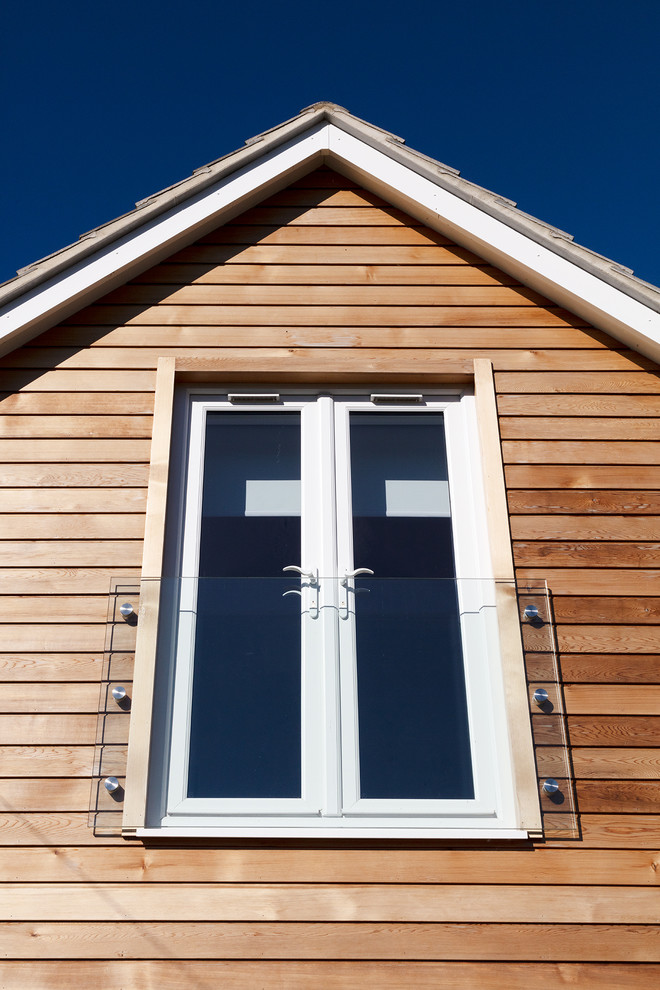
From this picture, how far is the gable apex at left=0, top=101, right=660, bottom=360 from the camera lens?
163 inches

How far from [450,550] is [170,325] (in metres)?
1.76

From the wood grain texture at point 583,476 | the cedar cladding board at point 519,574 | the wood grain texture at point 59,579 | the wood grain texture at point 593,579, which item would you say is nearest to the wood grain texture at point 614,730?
the cedar cladding board at point 519,574

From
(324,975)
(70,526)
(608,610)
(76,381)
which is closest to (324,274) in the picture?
(76,381)

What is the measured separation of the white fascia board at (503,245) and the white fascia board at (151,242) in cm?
27

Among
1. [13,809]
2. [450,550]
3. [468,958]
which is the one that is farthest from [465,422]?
[13,809]

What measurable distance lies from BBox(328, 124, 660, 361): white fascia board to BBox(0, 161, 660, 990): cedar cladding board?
0.32ft

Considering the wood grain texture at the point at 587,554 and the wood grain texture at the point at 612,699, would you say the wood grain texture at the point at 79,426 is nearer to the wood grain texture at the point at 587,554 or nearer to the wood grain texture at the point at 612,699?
the wood grain texture at the point at 587,554

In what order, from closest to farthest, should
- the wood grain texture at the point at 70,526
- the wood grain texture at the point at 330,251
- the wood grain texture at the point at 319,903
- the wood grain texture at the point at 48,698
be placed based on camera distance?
the wood grain texture at the point at 319,903 < the wood grain texture at the point at 48,698 < the wood grain texture at the point at 70,526 < the wood grain texture at the point at 330,251

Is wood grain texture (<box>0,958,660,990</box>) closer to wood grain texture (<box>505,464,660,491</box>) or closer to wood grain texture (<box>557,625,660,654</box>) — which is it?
wood grain texture (<box>557,625,660,654</box>)

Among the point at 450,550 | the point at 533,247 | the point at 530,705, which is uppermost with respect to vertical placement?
the point at 533,247

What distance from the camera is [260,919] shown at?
3.09 metres

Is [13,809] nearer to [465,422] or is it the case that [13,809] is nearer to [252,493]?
[252,493]

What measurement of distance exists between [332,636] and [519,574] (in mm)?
870

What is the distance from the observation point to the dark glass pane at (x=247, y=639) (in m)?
3.24
